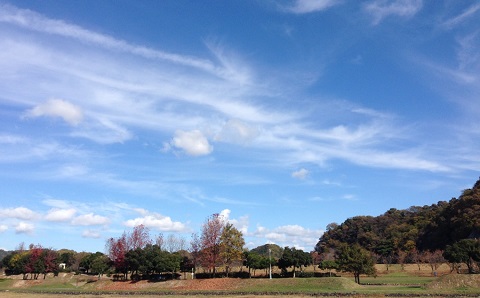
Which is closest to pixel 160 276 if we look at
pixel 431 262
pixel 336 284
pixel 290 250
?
pixel 290 250

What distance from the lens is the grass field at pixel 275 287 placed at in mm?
39375

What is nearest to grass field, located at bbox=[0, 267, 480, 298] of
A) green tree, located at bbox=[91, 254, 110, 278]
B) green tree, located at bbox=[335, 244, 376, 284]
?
green tree, located at bbox=[335, 244, 376, 284]

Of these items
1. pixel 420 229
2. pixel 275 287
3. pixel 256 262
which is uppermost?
pixel 420 229

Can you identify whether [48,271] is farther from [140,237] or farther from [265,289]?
[265,289]

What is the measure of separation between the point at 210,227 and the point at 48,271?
41.3 metres

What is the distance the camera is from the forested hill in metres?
85.6

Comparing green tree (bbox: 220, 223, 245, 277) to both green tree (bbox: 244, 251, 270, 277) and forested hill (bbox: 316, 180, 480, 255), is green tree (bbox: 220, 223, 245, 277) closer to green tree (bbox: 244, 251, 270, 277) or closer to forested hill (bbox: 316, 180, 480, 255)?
green tree (bbox: 244, 251, 270, 277)

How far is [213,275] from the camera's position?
62.1m

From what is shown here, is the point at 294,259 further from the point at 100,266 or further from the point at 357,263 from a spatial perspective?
the point at 100,266

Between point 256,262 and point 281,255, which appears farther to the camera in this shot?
point 281,255

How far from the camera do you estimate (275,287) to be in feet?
157

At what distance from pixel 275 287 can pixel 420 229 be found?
7244cm

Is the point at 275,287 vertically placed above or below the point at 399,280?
below

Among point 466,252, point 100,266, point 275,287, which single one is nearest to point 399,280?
point 466,252
